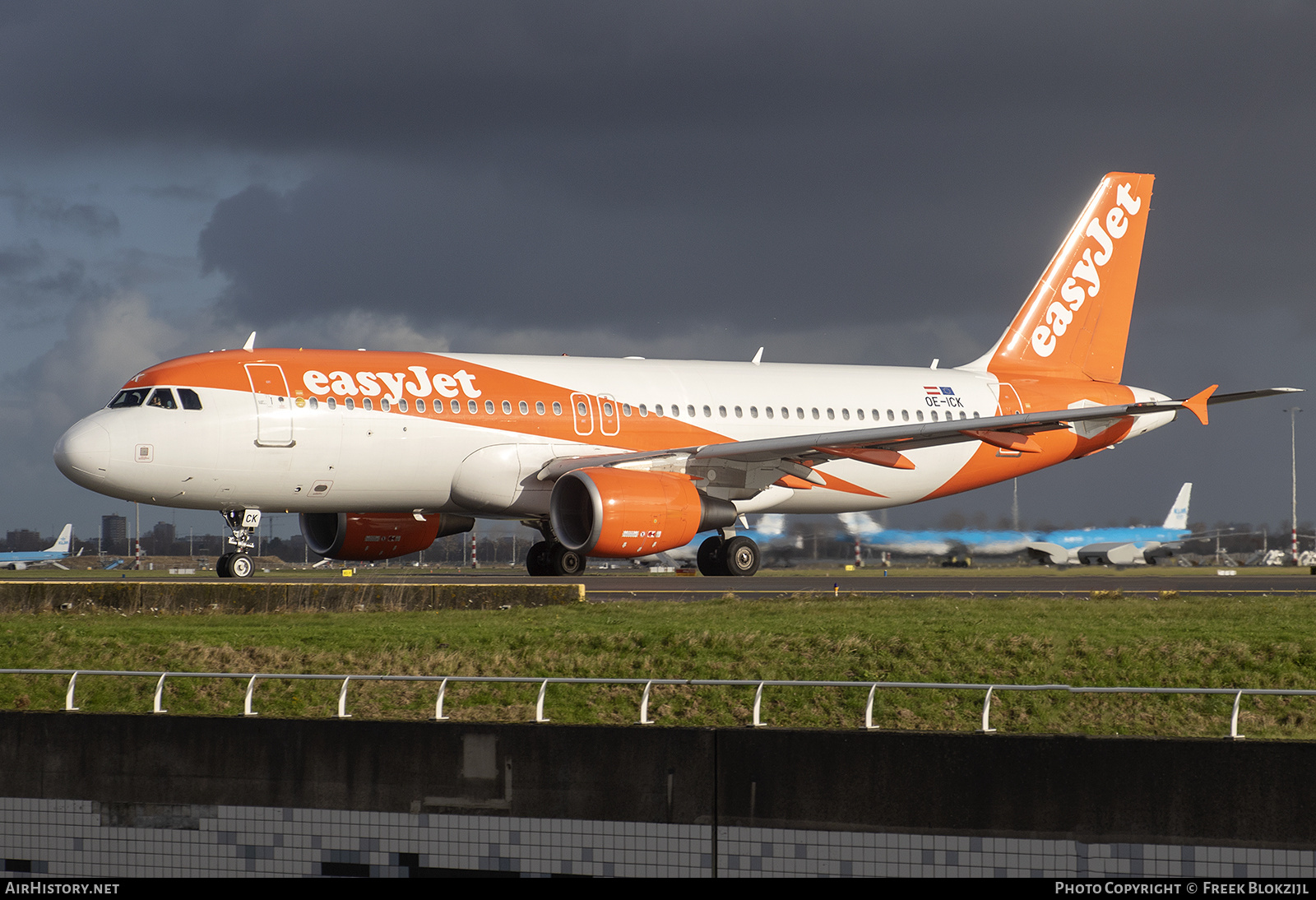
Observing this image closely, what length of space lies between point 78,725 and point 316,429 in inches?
538

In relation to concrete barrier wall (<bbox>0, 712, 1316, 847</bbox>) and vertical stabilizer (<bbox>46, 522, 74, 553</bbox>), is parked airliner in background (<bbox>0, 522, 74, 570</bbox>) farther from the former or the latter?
concrete barrier wall (<bbox>0, 712, 1316, 847</bbox>)

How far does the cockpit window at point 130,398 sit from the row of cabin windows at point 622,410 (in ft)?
9.52

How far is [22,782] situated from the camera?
504 inches

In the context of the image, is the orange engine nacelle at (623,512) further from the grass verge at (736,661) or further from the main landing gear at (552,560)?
the grass verge at (736,661)

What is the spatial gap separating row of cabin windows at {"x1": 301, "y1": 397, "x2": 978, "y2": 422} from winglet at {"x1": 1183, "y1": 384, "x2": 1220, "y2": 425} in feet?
19.2

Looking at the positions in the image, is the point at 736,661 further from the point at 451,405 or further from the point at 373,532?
the point at 373,532

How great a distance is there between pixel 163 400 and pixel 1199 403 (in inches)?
778

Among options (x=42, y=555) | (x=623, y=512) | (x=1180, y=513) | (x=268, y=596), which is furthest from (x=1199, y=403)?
(x=42, y=555)

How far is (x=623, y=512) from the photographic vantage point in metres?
25.5

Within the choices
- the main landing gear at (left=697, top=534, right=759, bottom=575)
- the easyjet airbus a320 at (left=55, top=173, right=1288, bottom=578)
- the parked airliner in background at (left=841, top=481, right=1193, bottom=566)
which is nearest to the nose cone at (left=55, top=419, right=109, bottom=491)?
the easyjet airbus a320 at (left=55, top=173, right=1288, bottom=578)

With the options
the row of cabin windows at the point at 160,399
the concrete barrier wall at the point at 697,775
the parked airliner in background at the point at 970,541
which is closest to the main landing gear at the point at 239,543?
the row of cabin windows at the point at 160,399

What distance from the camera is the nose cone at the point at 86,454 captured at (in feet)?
81.1

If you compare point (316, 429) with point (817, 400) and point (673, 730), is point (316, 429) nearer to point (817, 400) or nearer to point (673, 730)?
point (817, 400)
